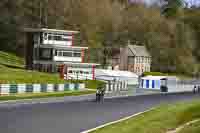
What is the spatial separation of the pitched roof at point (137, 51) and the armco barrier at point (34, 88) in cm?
5649

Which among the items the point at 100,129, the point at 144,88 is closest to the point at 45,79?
the point at 144,88

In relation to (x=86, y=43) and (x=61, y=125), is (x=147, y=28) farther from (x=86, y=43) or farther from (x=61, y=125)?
(x=61, y=125)

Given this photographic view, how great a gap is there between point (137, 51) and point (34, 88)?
73.6 m

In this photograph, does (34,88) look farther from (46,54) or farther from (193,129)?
(193,129)

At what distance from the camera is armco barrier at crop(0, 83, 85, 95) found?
53.3 meters

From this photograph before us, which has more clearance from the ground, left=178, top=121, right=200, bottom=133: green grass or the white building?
the white building

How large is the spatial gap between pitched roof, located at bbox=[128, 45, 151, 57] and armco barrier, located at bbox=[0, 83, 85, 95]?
5649cm

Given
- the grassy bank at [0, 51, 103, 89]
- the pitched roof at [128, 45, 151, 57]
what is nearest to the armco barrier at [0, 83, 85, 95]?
the grassy bank at [0, 51, 103, 89]

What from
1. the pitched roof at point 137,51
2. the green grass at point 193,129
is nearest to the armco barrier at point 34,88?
the green grass at point 193,129

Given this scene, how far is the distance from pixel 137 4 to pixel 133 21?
22462 mm

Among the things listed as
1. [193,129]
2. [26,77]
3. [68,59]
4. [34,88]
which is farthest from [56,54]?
[193,129]

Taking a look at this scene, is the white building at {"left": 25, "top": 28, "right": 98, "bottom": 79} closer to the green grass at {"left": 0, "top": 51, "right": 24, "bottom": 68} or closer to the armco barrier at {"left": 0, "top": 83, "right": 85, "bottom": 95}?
the green grass at {"left": 0, "top": 51, "right": 24, "bottom": 68}

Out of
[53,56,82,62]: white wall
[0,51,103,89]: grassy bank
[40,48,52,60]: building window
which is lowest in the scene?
[0,51,103,89]: grassy bank

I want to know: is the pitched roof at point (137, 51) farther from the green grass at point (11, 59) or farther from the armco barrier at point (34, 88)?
the armco barrier at point (34, 88)
